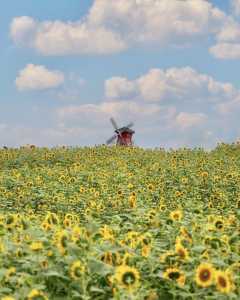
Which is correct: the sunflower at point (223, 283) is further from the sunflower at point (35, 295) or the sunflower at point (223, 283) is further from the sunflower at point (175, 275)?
the sunflower at point (35, 295)

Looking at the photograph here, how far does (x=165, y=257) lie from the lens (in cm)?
586

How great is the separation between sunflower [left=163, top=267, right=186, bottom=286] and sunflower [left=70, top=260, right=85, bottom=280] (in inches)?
26.1

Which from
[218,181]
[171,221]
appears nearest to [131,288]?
[171,221]

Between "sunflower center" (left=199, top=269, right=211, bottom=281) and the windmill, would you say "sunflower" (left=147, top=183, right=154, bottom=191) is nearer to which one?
"sunflower center" (left=199, top=269, right=211, bottom=281)

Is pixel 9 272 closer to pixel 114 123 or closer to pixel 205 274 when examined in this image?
pixel 205 274

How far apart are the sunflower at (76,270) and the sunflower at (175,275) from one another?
663 millimetres

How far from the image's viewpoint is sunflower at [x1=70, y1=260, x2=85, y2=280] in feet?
17.7

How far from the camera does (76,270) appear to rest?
540 cm

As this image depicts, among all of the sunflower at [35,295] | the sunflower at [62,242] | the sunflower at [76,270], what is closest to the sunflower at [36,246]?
the sunflower at [62,242]

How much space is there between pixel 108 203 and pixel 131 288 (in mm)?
7096

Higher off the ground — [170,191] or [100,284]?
[170,191]

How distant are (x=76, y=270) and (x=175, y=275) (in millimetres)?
803

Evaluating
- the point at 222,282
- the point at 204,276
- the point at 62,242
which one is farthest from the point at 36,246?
the point at 222,282

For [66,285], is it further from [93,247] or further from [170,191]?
[170,191]
